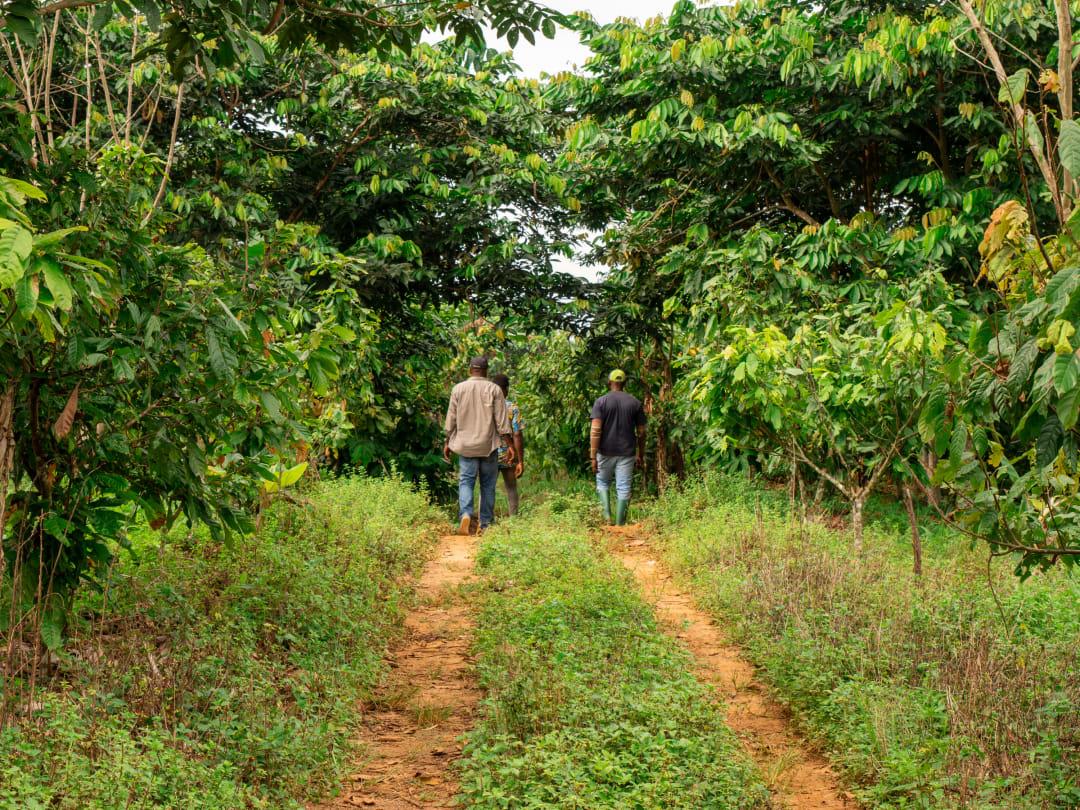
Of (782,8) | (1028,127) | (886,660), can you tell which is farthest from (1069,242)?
(782,8)

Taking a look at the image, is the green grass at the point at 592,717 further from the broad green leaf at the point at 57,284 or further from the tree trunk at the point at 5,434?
the broad green leaf at the point at 57,284

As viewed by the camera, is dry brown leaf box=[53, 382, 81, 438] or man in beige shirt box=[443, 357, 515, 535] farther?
man in beige shirt box=[443, 357, 515, 535]

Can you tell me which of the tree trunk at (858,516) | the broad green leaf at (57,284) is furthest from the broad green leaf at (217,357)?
the tree trunk at (858,516)

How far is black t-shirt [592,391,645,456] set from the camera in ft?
38.9

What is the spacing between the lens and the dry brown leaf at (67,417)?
4.20m

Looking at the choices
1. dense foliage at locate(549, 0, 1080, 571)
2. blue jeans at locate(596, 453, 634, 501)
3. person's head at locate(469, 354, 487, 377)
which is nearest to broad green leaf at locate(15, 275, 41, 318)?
dense foliage at locate(549, 0, 1080, 571)

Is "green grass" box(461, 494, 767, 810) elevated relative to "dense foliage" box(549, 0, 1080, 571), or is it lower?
lower

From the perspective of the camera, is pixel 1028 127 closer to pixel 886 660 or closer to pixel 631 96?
pixel 886 660

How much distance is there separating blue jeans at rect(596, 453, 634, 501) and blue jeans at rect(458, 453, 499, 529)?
1409 mm

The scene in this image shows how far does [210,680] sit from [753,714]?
2.81m

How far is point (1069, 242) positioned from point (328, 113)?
11062 millimetres

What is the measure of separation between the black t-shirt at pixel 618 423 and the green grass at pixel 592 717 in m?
4.62

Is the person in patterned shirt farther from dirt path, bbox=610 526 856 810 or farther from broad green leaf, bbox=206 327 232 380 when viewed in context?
broad green leaf, bbox=206 327 232 380

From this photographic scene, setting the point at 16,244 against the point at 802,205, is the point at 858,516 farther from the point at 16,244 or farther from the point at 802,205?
the point at 16,244
